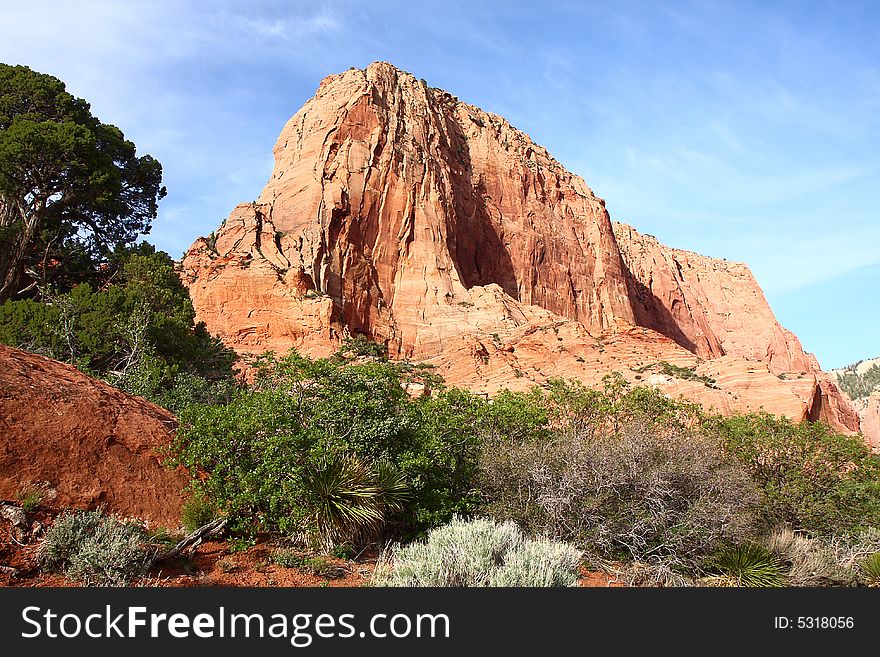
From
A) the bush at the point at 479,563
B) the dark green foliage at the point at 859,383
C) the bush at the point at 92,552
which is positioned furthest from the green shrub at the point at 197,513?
the dark green foliage at the point at 859,383

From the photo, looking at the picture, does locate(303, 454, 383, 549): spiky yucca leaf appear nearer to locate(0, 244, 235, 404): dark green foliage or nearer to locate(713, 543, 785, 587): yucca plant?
locate(713, 543, 785, 587): yucca plant

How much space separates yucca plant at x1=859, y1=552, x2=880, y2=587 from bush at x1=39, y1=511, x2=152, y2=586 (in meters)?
14.6

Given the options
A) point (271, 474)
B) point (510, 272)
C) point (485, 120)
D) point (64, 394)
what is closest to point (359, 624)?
point (271, 474)

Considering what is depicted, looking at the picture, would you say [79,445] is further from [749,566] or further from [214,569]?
[749,566]

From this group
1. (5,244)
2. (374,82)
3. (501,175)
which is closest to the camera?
(5,244)

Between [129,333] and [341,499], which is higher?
[129,333]

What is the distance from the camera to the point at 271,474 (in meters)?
10.8

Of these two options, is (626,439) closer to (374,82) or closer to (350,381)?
(350,381)

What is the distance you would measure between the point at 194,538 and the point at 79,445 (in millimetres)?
2666

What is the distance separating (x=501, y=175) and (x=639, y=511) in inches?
2637

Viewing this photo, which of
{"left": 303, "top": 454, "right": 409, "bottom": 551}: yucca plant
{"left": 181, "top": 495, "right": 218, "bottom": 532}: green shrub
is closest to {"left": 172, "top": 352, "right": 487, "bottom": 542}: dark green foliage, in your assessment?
{"left": 303, "top": 454, "right": 409, "bottom": 551}: yucca plant

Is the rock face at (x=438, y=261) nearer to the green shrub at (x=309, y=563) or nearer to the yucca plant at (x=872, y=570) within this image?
the yucca plant at (x=872, y=570)

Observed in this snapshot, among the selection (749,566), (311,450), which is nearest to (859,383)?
(749,566)

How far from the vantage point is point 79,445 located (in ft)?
35.5
